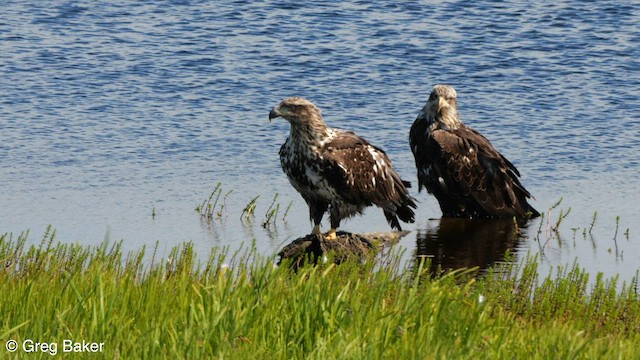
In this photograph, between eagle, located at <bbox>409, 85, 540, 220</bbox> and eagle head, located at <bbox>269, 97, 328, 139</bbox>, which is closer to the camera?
eagle head, located at <bbox>269, 97, 328, 139</bbox>

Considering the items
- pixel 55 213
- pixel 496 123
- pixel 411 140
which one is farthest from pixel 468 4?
pixel 55 213

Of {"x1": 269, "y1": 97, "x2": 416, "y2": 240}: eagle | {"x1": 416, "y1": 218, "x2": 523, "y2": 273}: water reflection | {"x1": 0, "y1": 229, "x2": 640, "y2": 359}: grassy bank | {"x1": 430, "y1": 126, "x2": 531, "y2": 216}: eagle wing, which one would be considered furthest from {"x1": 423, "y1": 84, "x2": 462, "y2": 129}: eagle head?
{"x1": 0, "y1": 229, "x2": 640, "y2": 359}: grassy bank

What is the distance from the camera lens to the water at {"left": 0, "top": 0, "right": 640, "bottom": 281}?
14086 mm

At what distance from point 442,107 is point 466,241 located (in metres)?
1.47

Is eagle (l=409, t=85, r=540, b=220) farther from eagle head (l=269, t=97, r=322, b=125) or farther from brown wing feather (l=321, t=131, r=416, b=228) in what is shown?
eagle head (l=269, t=97, r=322, b=125)

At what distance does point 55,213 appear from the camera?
46.3ft

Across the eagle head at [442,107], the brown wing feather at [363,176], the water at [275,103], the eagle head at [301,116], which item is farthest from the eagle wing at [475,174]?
the eagle head at [301,116]

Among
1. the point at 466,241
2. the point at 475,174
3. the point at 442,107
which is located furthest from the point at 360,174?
the point at 475,174

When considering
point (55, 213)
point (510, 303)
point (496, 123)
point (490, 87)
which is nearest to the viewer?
point (510, 303)

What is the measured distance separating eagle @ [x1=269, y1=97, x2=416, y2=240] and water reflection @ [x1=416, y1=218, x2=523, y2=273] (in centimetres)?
80

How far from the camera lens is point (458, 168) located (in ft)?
48.0

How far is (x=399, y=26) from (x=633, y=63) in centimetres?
420

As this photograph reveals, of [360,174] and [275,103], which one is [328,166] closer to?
[360,174]

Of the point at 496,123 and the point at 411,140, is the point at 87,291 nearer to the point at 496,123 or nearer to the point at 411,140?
the point at 411,140
